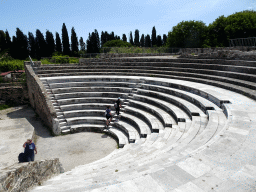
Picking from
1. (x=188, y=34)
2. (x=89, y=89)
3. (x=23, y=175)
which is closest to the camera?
(x=23, y=175)

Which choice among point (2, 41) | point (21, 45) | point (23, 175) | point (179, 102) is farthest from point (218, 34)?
point (2, 41)

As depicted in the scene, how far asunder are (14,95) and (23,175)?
16845mm

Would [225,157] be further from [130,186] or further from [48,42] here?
[48,42]

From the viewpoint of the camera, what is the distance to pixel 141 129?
818cm

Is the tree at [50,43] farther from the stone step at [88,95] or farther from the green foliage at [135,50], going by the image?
the stone step at [88,95]

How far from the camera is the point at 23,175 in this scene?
2.96m

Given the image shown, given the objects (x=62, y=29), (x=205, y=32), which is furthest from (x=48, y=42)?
(x=205, y=32)

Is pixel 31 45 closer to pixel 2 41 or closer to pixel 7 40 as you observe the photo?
pixel 7 40

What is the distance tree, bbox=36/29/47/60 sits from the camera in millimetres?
48869

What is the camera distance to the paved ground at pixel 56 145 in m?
7.45

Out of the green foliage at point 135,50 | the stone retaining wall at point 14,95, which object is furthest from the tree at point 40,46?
the green foliage at point 135,50

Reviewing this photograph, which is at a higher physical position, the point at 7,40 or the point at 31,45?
the point at 7,40

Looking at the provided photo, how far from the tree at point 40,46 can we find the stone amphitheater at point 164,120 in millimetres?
38570

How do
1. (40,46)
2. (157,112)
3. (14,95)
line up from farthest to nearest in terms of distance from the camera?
1. (40,46)
2. (14,95)
3. (157,112)
